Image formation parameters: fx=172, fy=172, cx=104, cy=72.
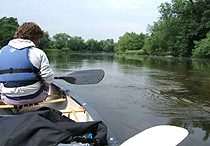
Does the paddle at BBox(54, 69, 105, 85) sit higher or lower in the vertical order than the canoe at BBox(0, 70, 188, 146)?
higher

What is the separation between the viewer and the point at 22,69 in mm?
1945

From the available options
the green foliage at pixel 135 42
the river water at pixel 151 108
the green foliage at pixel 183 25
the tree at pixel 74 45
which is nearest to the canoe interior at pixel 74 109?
the river water at pixel 151 108

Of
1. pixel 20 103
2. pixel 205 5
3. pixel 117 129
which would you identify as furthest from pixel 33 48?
pixel 205 5

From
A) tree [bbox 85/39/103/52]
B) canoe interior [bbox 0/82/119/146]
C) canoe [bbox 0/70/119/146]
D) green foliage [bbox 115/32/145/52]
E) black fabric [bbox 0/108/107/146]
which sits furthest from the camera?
tree [bbox 85/39/103/52]

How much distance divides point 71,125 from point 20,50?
1.06 m

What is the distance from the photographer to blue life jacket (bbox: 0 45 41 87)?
6.29 feet

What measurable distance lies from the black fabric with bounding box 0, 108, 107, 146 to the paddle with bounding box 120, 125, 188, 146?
0.96 ft

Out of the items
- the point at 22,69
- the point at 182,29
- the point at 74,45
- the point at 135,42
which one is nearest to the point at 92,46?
the point at 74,45

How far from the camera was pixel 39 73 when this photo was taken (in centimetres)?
215

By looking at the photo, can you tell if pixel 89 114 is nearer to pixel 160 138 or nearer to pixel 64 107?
pixel 160 138

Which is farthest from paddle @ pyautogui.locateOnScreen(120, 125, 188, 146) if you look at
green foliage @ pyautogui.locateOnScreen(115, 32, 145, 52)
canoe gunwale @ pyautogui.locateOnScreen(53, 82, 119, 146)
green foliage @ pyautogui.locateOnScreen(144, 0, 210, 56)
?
green foliage @ pyautogui.locateOnScreen(115, 32, 145, 52)

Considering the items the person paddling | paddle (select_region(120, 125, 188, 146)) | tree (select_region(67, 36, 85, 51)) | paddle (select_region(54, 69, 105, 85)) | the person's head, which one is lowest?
paddle (select_region(120, 125, 188, 146))

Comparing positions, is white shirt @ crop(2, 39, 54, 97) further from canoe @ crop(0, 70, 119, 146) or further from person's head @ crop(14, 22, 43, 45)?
canoe @ crop(0, 70, 119, 146)

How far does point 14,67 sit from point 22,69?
8 cm
